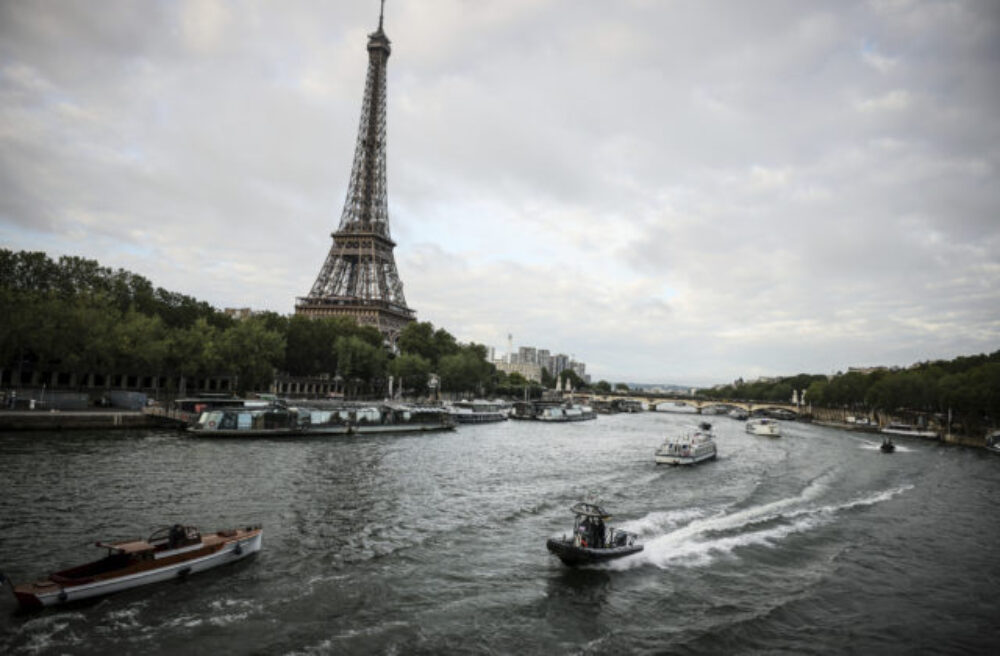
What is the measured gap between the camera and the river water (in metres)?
18.7

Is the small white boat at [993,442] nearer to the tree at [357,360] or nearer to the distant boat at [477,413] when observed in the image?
the distant boat at [477,413]

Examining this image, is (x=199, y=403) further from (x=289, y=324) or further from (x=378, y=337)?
(x=378, y=337)

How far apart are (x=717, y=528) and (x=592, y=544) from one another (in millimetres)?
→ 11546

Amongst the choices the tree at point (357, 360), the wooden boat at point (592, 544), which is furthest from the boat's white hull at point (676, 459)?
the tree at point (357, 360)

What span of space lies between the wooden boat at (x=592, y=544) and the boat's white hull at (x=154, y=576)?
1236cm

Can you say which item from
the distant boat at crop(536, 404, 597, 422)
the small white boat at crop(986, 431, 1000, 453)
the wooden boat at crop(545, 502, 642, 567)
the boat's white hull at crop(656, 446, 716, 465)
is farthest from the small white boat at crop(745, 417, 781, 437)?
the wooden boat at crop(545, 502, 642, 567)

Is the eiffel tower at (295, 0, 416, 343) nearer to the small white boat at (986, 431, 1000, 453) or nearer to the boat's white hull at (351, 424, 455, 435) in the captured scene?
the boat's white hull at (351, 424, 455, 435)

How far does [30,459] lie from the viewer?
3934cm

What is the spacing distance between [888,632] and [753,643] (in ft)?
18.7

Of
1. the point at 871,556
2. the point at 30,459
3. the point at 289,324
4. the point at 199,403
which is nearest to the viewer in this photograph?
the point at 871,556

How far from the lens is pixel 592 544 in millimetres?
25672

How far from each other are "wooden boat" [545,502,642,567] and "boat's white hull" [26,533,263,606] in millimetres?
12363

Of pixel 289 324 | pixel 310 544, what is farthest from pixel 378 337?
pixel 310 544

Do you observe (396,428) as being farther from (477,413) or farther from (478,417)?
(477,413)
